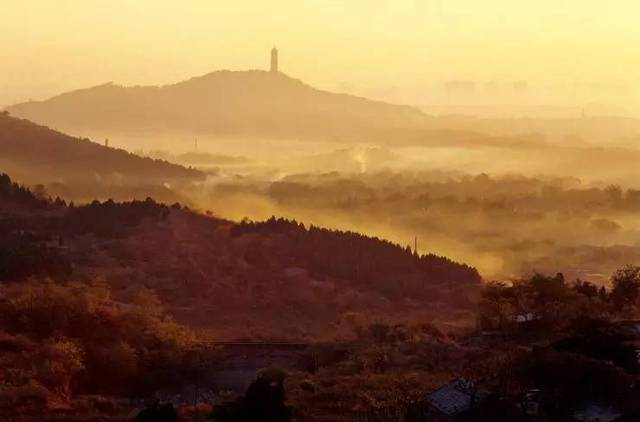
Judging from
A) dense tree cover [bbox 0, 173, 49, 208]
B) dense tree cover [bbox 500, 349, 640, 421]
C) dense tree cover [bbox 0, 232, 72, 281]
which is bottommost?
dense tree cover [bbox 500, 349, 640, 421]

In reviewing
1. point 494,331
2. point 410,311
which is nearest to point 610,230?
point 410,311

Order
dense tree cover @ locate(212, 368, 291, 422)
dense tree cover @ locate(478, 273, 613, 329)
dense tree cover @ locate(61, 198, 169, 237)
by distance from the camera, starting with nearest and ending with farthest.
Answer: dense tree cover @ locate(212, 368, 291, 422)
dense tree cover @ locate(478, 273, 613, 329)
dense tree cover @ locate(61, 198, 169, 237)

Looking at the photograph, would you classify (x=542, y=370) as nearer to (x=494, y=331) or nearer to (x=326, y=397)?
(x=326, y=397)

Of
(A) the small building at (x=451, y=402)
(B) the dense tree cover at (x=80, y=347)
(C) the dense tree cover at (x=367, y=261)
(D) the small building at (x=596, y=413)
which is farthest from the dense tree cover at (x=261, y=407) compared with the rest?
(C) the dense tree cover at (x=367, y=261)

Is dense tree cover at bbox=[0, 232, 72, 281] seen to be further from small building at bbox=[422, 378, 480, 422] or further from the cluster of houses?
the cluster of houses

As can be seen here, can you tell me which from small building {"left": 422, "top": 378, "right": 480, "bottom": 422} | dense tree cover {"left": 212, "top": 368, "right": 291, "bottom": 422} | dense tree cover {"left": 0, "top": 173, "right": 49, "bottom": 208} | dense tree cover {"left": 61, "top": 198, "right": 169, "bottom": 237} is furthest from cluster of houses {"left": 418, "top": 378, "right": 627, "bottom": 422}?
dense tree cover {"left": 0, "top": 173, "right": 49, "bottom": 208}

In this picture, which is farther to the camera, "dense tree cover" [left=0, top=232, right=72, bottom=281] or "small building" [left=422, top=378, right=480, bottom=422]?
"dense tree cover" [left=0, top=232, right=72, bottom=281]

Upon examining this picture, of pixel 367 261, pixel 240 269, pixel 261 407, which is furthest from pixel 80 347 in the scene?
pixel 367 261

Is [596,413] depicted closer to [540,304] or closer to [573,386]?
[573,386]
